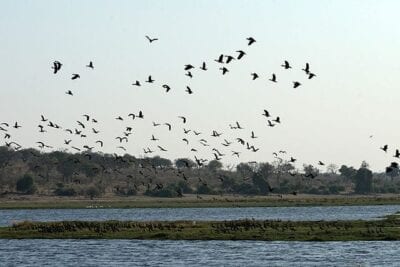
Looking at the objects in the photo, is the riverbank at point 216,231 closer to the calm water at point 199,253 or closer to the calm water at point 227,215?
the calm water at point 199,253

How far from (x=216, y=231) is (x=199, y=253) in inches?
618

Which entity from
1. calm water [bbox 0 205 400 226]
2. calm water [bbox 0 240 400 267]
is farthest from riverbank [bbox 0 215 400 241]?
calm water [bbox 0 205 400 226]

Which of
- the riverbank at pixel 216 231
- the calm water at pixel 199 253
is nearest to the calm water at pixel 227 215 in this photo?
the riverbank at pixel 216 231

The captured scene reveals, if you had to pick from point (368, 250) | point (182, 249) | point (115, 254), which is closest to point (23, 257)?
point (115, 254)

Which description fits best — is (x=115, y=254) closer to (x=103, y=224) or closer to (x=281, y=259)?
(x=281, y=259)

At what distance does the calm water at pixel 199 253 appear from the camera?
223ft

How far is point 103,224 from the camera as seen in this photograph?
100438 mm

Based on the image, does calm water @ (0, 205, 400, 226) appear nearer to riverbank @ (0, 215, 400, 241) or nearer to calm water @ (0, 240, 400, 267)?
riverbank @ (0, 215, 400, 241)

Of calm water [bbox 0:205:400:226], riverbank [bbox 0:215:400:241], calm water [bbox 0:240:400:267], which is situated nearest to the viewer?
calm water [bbox 0:240:400:267]

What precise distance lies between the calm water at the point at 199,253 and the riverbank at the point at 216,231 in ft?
9.07

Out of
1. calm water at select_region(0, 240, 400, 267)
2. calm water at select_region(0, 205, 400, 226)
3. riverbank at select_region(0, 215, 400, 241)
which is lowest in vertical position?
calm water at select_region(0, 240, 400, 267)

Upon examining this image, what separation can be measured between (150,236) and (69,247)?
9165 millimetres

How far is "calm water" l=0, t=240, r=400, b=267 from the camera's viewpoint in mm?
68000

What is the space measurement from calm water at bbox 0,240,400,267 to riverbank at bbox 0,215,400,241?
9.07 ft
